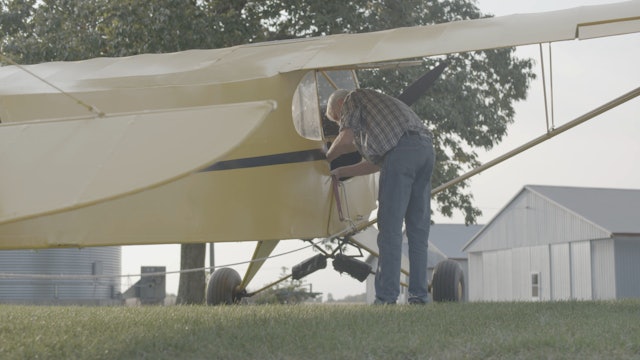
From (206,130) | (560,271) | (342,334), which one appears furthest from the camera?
(560,271)

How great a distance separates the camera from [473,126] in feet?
59.8

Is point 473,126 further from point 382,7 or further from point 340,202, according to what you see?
point 340,202

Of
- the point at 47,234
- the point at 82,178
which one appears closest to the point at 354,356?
the point at 82,178

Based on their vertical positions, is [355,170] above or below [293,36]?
below

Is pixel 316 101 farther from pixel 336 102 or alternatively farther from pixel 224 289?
pixel 224 289

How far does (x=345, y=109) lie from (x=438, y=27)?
1.14 m

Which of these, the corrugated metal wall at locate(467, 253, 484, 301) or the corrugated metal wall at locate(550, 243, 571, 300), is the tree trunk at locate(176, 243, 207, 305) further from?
the corrugated metal wall at locate(467, 253, 484, 301)

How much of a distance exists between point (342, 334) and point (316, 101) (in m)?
2.84

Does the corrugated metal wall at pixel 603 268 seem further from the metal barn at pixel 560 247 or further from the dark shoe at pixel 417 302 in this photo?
the dark shoe at pixel 417 302

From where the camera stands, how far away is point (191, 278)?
16531 mm

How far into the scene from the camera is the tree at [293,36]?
624 inches

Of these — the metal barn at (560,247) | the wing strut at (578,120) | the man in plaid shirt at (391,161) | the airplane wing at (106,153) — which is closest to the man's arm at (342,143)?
the man in plaid shirt at (391,161)

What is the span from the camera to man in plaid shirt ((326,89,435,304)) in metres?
6.91

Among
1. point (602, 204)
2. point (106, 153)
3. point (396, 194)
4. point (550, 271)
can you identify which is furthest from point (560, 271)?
point (106, 153)
